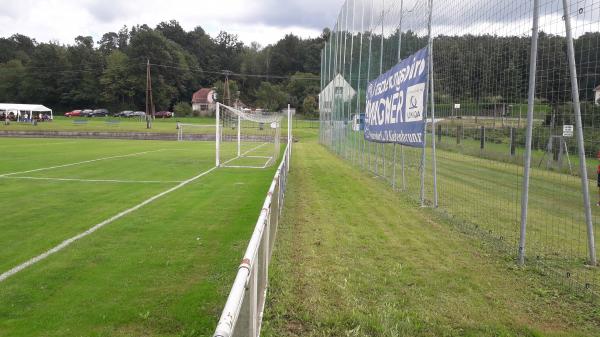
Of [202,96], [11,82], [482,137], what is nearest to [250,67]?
[202,96]

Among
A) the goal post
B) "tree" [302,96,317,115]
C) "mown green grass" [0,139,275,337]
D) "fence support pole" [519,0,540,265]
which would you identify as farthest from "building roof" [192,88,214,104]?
"fence support pole" [519,0,540,265]

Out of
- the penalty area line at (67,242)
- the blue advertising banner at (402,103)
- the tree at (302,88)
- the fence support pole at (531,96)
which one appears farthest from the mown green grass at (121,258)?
the tree at (302,88)

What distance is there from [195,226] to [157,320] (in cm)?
410

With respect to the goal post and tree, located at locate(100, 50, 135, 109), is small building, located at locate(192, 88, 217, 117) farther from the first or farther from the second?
the goal post

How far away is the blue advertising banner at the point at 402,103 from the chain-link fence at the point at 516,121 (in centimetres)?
38

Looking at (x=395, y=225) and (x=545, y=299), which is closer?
(x=545, y=299)

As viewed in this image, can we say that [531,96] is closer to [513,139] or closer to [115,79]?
[513,139]

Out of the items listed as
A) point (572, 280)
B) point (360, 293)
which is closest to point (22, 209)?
point (360, 293)

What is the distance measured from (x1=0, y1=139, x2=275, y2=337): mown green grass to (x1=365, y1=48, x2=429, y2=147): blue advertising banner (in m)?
3.39

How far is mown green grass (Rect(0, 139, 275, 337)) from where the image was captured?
457cm

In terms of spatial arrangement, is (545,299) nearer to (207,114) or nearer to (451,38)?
(451,38)

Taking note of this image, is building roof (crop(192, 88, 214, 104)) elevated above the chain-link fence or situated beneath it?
elevated above

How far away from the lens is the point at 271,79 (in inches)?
5128

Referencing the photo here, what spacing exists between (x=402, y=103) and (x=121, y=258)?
6.76 m
